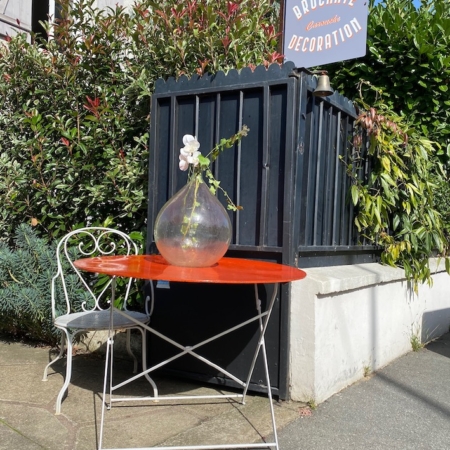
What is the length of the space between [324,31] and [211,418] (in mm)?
3247

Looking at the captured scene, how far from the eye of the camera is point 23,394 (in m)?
3.58

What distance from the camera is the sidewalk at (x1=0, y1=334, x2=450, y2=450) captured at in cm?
294


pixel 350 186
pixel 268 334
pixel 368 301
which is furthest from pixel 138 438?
pixel 350 186

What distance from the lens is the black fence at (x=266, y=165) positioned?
3.50 meters

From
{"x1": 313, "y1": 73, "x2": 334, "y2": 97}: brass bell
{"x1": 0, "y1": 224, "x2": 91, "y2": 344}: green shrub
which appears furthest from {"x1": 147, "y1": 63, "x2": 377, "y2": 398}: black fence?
{"x1": 0, "y1": 224, "x2": 91, "y2": 344}: green shrub

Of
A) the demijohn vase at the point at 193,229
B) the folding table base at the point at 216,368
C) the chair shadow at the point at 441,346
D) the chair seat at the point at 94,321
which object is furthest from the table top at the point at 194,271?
the chair shadow at the point at 441,346

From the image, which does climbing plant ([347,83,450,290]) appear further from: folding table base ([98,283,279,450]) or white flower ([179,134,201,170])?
white flower ([179,134,201,170])

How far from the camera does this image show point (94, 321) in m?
3.54

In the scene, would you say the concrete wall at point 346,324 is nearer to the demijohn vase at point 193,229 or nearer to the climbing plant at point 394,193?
the climbing plant at point 394,193

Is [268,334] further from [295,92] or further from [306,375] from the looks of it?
[295,92]

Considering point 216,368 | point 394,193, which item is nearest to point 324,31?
point 394,193

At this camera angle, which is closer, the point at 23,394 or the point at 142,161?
the point at 23,394

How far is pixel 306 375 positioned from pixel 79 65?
10.5 ft

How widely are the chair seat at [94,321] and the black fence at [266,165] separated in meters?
0.39
